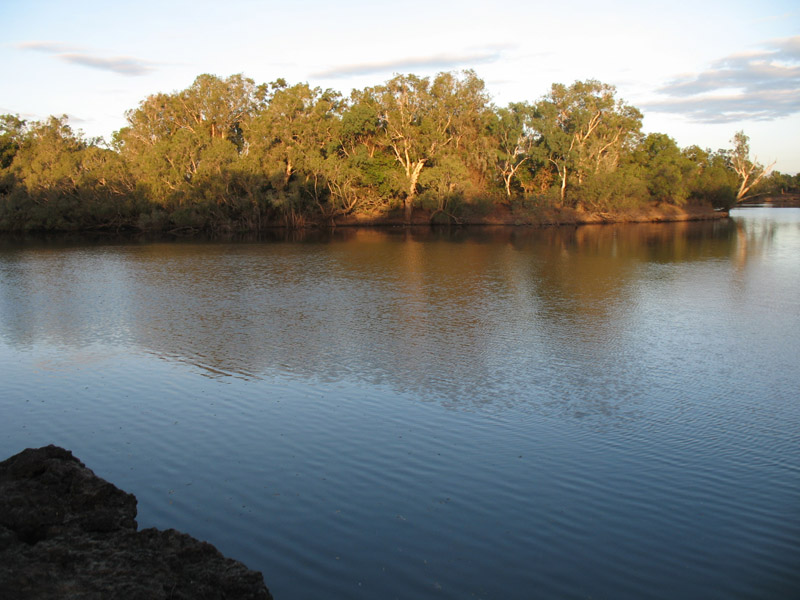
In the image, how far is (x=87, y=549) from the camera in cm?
491

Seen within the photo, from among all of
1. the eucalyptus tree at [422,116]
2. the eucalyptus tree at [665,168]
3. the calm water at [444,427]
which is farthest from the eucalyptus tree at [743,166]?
the calm water at [444,427]

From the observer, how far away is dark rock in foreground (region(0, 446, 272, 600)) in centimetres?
436

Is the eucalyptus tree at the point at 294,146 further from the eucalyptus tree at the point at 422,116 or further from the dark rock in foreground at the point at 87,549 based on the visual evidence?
the dark rock in foreground at the point at 87,549

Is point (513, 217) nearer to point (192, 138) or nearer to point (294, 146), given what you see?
point (294, 146)

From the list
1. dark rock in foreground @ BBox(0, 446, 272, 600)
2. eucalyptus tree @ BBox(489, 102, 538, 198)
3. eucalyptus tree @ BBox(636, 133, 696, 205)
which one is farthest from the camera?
eucalyptus tree @ BBox(636, 133, 696, 205)

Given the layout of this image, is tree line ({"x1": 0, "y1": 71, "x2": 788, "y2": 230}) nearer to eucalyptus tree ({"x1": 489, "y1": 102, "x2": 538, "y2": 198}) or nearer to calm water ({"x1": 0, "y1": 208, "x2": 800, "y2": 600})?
eucalyptus tree ({"x1": 489, "y1": 102, "x2": 538, "y2": 198})

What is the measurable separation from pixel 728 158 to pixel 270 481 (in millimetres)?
88340

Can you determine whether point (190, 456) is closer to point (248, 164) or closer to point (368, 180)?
point (248, 164)

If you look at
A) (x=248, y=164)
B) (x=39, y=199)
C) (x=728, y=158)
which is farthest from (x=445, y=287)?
(x=728, y=158)

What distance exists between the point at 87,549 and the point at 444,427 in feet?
18.8

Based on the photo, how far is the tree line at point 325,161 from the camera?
2248 inches

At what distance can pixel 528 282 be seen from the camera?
25.3 meters

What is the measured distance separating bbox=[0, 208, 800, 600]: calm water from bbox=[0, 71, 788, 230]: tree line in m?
35.7

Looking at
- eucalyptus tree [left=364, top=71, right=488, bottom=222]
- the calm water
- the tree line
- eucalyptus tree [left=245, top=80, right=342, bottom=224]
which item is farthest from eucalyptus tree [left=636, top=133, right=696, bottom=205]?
the calm water
